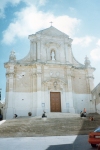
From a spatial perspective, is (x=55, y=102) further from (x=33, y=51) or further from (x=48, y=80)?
(x=33, y=51)

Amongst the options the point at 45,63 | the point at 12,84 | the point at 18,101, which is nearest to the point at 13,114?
the point at 18,101

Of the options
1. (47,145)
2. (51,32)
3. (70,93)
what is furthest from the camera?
(51,32)

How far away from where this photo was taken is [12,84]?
2402 cm

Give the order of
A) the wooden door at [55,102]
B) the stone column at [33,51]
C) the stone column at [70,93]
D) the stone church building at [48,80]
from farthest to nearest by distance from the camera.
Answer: the stone column at [33,51], the wooden door at [55,102], the stone column at [70,93], the stone church building at [48,80]

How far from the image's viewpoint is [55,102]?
24.7 metres

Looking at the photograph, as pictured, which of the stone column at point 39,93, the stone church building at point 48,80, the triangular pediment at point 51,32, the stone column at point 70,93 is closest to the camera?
the stone column at point 39,93

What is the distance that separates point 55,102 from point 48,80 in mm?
3305

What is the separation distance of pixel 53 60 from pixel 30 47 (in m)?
4.37

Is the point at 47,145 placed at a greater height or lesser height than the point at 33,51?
lesser

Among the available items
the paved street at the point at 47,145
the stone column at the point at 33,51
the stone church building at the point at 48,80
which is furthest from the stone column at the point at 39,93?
the paved street at the point at 47,145

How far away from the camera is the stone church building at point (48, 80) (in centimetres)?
2372

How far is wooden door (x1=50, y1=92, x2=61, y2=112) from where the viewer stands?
2430cm

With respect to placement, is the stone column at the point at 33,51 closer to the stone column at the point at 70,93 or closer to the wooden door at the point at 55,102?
the stone column at the point at 70,93

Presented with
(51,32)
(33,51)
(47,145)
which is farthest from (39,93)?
(47,145)
